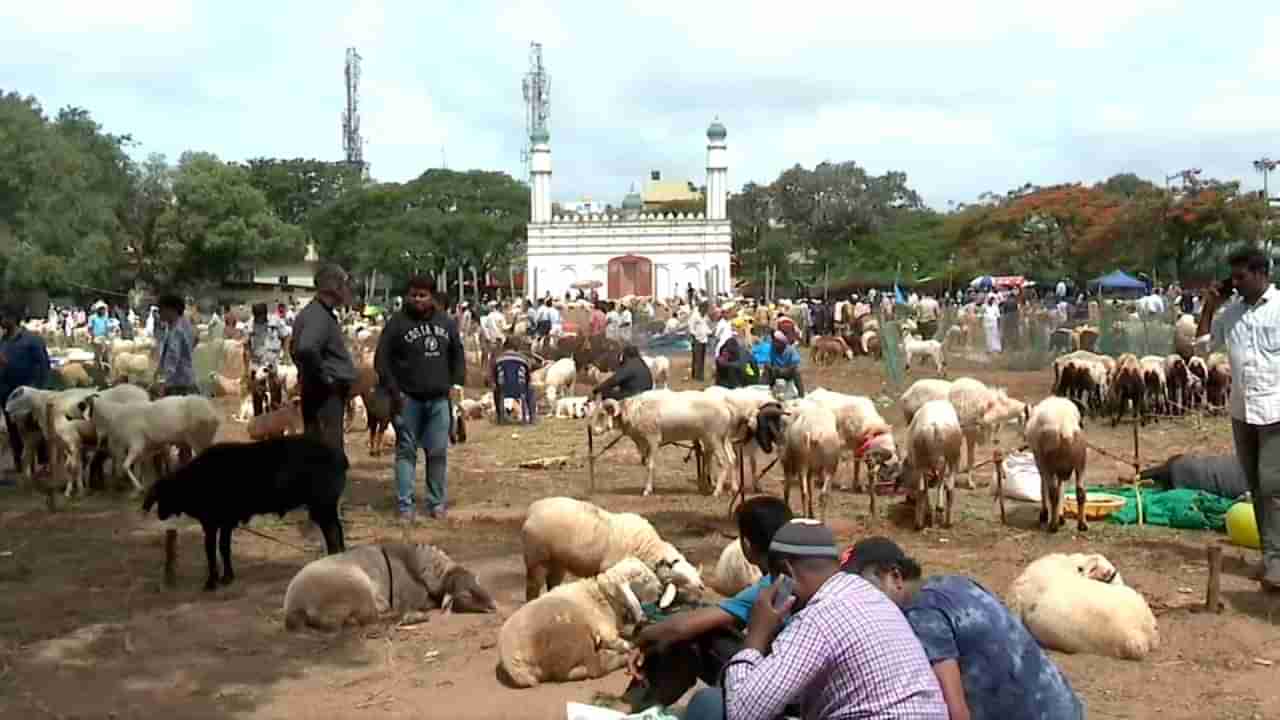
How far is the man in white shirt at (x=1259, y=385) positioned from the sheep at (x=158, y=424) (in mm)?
7838

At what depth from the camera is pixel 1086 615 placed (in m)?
6.16

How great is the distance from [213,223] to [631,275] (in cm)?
1870

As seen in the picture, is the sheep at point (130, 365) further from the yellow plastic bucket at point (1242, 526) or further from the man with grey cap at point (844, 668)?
the man with grey cap at point (844, 668)

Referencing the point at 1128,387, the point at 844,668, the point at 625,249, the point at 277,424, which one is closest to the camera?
the point at 844,668

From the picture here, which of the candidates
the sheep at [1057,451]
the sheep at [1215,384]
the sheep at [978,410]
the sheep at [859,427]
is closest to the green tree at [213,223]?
the sheep at [1215,384]

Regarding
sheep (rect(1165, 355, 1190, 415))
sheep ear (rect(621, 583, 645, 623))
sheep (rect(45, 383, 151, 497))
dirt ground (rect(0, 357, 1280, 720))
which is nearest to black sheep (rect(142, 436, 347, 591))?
dirt ground (rect(0, 357, 1280, 720))

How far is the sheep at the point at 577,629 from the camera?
5715 mm

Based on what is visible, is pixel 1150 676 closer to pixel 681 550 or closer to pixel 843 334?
pixel 681 550

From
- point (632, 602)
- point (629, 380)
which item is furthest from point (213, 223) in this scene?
point (632, 602)

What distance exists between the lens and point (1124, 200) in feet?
168

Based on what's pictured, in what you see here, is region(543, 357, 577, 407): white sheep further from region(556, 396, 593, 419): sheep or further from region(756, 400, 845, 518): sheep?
region(756, 400, 845, 518): sheep

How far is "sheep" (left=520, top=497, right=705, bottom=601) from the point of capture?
6828mm

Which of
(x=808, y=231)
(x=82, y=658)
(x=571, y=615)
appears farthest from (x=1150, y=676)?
(x=808, y=231)

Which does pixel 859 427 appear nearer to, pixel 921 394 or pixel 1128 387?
pixel 921 394
